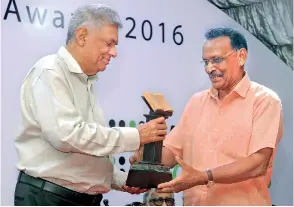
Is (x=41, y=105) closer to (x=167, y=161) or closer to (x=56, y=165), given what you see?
(x=56, y=165)

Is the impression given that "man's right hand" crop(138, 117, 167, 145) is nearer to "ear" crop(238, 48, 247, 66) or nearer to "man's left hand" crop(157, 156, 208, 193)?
"man's left hand" crop(157, 156, 208, 193)

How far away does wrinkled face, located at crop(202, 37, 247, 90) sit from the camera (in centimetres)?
240

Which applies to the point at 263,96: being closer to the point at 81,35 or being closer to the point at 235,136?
the point at 235,136

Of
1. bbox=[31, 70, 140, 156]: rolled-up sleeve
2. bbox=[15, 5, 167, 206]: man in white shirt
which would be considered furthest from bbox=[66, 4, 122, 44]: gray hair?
bbox=[31, 70, 140, 156]: rolled-up sleeve

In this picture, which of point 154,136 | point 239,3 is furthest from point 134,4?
point 154,136

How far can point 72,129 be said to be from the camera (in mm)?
1975

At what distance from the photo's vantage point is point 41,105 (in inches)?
79.3

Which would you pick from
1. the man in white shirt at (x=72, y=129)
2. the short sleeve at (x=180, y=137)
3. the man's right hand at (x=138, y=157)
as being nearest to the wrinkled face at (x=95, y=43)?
the man in white shirt at (x=72, y=129)

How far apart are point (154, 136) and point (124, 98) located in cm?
93

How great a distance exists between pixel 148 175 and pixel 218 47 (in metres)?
→ 0.66

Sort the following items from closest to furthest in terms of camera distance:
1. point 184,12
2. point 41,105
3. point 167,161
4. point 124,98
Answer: point 41,105 < point 167,161 < point 124,98 < point 184,12

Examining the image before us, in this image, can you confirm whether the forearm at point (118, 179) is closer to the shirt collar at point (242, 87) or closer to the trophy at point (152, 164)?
the trophy at point (152, 164)

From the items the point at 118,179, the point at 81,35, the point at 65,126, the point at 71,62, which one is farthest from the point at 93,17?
the point at 118,179

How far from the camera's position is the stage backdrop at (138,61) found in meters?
2.65
